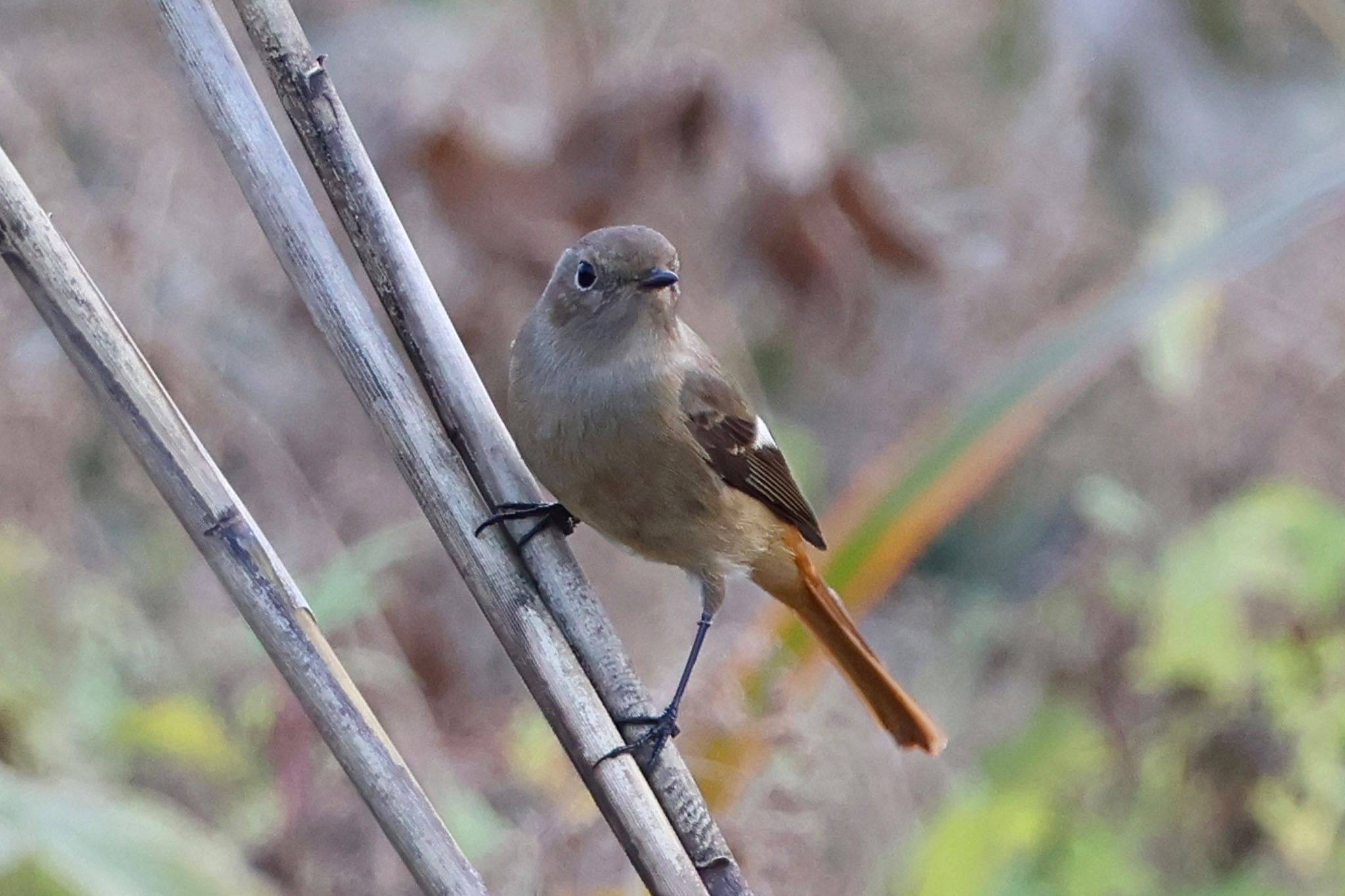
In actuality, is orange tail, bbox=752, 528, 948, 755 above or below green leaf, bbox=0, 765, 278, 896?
above

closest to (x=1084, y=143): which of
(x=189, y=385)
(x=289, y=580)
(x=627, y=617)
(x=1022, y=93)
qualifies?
(x=1022, y=93)

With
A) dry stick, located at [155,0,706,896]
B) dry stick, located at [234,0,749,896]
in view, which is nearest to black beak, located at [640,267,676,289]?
dry stick, located at [234,0,749,896]

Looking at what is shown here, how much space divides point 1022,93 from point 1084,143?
2.88ft

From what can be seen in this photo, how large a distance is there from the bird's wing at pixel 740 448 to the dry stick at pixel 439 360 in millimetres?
1105

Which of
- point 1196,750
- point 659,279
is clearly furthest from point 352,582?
point 1196,750

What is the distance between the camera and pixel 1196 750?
141 inches

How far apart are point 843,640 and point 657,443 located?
662 millimetres

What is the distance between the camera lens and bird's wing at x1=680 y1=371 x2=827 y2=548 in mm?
2902

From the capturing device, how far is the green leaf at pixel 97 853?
1646 millimetres

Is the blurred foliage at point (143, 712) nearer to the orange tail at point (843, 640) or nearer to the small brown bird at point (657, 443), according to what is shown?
the small brown bird at point (657, 443)

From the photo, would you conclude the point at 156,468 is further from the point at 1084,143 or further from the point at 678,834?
the point at 1084,143

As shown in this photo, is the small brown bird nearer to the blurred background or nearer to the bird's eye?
the bird's eye

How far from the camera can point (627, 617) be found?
4.32m

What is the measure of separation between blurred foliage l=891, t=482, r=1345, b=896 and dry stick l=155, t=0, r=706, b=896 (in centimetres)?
148
